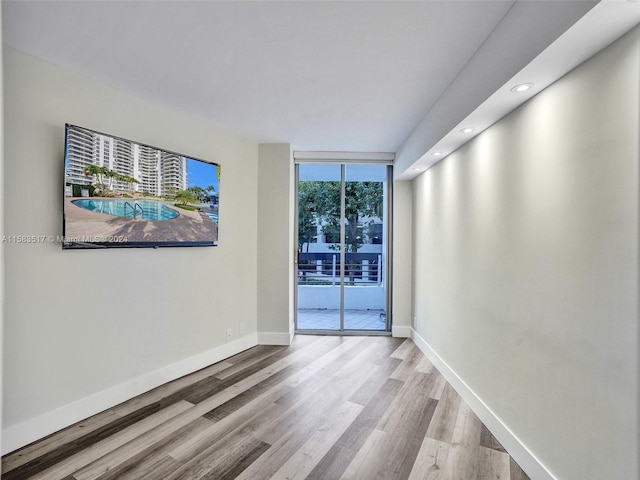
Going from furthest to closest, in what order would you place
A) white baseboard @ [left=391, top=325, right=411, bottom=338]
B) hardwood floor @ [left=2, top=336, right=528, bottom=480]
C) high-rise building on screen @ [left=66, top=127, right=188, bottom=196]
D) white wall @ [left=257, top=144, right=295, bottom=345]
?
white baseboard @ [left=391, top=325, right=411, bottom=338] → white wall @ [left=257, top=144, right=295, bottom=345] → high-rise building on screen @ [left=66, top=127, right=188, bottom=196] → hardwood floor @ [left=2, top=336, right=528, bottom=480]

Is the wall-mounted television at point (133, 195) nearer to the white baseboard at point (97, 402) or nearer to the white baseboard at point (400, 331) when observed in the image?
the white baseboard at point (97, 402)

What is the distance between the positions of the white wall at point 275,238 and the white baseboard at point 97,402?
744mm

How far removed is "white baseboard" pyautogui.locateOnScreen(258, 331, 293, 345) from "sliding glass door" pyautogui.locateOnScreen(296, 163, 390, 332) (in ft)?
2.04

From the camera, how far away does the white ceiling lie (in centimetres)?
163

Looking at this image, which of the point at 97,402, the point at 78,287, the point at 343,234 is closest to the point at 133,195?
the point at 78,287

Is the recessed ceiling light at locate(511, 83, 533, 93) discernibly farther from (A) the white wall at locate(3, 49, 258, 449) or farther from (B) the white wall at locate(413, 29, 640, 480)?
(A) the white wall at locate(3, 49, 258, 449)

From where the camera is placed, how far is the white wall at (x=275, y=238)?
4.01 m

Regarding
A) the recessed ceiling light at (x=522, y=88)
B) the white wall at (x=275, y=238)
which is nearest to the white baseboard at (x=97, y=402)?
the white wall at (x=275, y=238)

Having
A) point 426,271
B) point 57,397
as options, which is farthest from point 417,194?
point 57,397

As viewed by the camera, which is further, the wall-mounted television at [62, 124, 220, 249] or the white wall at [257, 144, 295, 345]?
the white wall at [257, 144, 295, 345]

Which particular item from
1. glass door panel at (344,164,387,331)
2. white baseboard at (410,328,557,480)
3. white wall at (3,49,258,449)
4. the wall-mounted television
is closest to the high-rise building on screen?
the wall-mounted television

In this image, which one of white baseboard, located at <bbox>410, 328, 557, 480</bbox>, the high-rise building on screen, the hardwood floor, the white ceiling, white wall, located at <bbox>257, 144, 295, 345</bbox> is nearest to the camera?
the white ceiling

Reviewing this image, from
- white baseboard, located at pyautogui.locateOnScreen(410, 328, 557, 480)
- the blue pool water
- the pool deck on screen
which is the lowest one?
white baseboard, located at pyautogui.locateOnScreen(410, 328, 557, 480)

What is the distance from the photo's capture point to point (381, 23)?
1.74m
